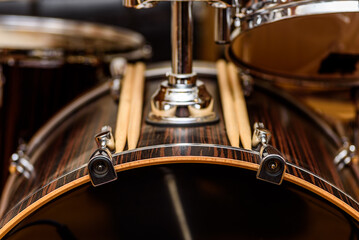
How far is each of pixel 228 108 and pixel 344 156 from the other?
207 mm

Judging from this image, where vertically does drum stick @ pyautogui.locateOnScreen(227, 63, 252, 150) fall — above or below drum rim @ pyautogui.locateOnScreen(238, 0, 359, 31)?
below

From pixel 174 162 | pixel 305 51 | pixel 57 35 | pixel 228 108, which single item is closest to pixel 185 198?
pixel 174 162

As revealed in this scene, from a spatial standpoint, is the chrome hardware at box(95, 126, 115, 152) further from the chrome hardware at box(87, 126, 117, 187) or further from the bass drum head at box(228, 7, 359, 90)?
the bass drum head at box(228, 7, 359, 90)

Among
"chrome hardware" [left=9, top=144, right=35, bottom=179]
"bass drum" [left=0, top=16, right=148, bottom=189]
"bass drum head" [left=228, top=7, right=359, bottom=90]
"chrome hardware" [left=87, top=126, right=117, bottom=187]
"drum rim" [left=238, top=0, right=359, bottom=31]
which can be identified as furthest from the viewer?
"bass drum" [left=0, top=16, right=148, bottom=189]

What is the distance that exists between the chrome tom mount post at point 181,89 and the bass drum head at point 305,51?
0.49 feet

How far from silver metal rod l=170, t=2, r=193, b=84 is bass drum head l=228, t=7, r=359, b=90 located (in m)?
0.14

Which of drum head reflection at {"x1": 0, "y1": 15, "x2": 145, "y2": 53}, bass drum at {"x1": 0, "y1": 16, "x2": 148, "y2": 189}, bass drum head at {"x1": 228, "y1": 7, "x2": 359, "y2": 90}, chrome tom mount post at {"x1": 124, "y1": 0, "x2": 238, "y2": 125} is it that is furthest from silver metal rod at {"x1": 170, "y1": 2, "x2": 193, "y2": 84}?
drum head reflection at {"x1": 0, "y1": 15, "x2": 145, "y2": 53}

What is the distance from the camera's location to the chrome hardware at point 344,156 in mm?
678

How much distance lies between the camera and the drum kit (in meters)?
0.50

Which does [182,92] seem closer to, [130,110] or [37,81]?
[130,110]

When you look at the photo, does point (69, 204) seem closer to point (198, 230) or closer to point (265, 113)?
point (198, 230)

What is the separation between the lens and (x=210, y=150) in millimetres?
494

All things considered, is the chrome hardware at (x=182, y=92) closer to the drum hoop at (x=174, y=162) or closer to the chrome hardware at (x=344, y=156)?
the drum hoop at (x=174, y=162)

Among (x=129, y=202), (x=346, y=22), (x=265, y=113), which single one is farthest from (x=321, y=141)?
(x=129, y=202)
